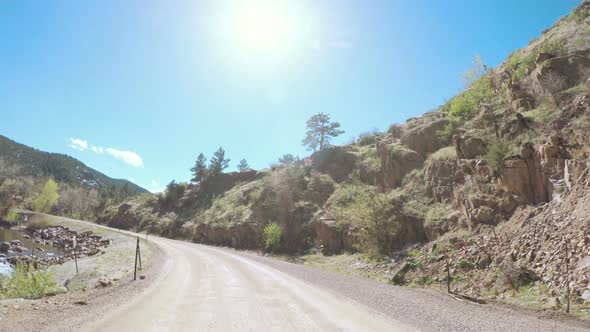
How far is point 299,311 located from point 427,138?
75.8 ft

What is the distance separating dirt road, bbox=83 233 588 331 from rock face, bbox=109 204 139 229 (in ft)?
187

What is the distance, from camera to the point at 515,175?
588 inches

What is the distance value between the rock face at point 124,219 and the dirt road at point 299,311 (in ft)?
187

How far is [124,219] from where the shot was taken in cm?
6388

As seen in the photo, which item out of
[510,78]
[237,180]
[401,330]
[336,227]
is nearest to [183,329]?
[401,330]

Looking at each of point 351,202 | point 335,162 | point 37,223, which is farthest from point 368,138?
point 37,223

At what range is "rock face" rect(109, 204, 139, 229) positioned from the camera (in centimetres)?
6177

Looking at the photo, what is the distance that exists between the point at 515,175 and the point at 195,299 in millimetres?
15889

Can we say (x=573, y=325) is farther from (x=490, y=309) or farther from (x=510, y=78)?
(x=510, y=78)

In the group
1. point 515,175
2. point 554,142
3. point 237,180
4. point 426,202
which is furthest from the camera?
point 237,180

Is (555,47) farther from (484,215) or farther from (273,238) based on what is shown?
(273,238)

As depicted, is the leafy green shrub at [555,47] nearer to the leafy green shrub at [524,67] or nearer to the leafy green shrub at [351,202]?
the leafy green shrub at [524,67]

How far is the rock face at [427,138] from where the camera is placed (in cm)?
2620

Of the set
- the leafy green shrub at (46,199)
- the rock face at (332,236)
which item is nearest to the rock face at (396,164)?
the rock face at (332,236)
